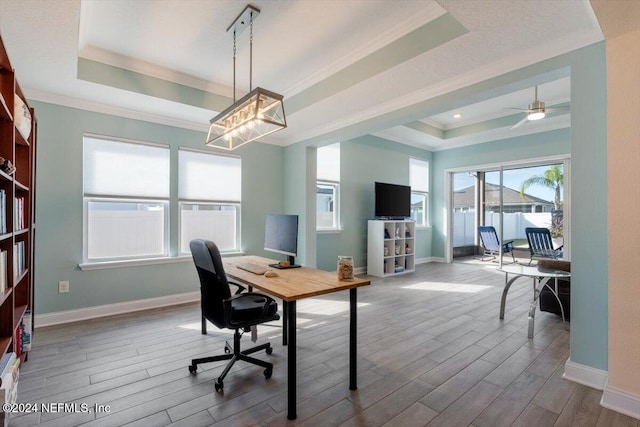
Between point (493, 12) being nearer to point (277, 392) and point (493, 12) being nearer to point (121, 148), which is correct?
point (277, 392)

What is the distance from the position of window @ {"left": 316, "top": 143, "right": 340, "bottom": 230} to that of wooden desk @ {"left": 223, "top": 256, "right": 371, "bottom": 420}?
3036 mm

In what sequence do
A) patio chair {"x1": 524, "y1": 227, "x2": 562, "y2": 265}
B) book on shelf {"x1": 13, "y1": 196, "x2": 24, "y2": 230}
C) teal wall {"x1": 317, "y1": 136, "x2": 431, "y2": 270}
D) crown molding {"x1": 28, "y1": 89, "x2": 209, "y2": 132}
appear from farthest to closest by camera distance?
patio chair {"x1": 524, "y1": 227, "x2": 562, "y2": 265} → teal wall {"x1": 317, "y1": 136, "x2": 431, "y2": 270} → crown molding {"x1": 28, "y1": 89, "x2": 209, "y2": 132} → book on shelf {"x1": 13, "y1": 196, "x2": 24, "y2": 230}

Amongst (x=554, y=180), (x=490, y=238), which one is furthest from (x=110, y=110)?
(x=490, y=238)

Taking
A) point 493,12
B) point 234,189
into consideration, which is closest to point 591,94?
point 493,12

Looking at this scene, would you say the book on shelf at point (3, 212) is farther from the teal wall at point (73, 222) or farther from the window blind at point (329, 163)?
the window blind at point (329, 163)

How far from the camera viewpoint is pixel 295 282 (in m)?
2.18

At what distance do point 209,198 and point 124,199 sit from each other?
1.03 metres

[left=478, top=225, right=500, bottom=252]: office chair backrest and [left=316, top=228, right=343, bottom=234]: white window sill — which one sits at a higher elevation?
[left=316, top=228, right=343, bottom=234]: white window sill

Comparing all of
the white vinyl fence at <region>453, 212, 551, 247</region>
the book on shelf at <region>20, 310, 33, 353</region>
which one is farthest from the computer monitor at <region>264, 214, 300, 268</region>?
the white vinyl fence at <region>453, 212, 551, 247</region>

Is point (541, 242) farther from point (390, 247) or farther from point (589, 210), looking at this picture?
point (589, 210)

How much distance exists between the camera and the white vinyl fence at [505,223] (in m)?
6.82

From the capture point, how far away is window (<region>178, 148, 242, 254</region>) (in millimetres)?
4207

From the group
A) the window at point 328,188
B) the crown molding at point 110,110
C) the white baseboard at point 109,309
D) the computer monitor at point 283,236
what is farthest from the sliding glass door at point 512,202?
the white baseboard at point 109,309

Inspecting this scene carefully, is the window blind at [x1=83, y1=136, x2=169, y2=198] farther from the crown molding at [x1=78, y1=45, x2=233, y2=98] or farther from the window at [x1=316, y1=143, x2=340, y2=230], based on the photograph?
the window at [x1=316, y1=143, x2=340, y2=230]
